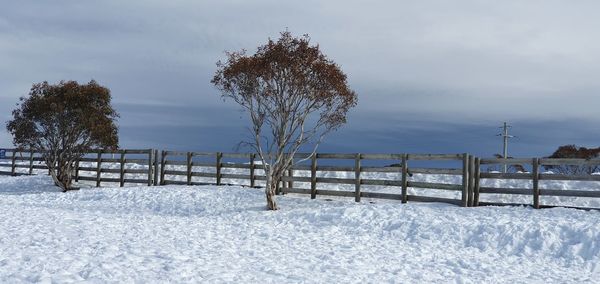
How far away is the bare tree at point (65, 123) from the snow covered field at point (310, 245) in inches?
408

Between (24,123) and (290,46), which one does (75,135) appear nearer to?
(24,123)

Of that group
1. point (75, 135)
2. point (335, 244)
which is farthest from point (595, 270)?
point (75, 135)

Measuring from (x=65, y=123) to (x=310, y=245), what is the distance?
65.6 feet

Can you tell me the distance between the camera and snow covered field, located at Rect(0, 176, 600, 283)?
9594mm

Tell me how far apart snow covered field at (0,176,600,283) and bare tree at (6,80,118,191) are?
34.0 ft

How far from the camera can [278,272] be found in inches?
381

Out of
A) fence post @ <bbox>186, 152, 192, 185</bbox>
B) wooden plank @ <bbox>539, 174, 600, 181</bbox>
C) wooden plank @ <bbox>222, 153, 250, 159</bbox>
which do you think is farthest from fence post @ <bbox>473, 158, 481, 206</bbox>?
fence post @ <bbox>186, 152, 192, 185</bbox>

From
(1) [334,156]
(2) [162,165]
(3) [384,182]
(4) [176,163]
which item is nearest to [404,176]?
(3) [384,182]

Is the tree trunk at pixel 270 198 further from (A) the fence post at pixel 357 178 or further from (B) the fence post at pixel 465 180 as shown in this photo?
(B) the fence post at pixel 465 180

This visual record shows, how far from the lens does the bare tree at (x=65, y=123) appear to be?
2822 cm

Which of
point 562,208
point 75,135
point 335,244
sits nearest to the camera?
point 335,244

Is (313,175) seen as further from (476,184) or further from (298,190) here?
(476,184)

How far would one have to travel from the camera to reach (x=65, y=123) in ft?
92.7

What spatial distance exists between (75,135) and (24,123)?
9.05 ft
